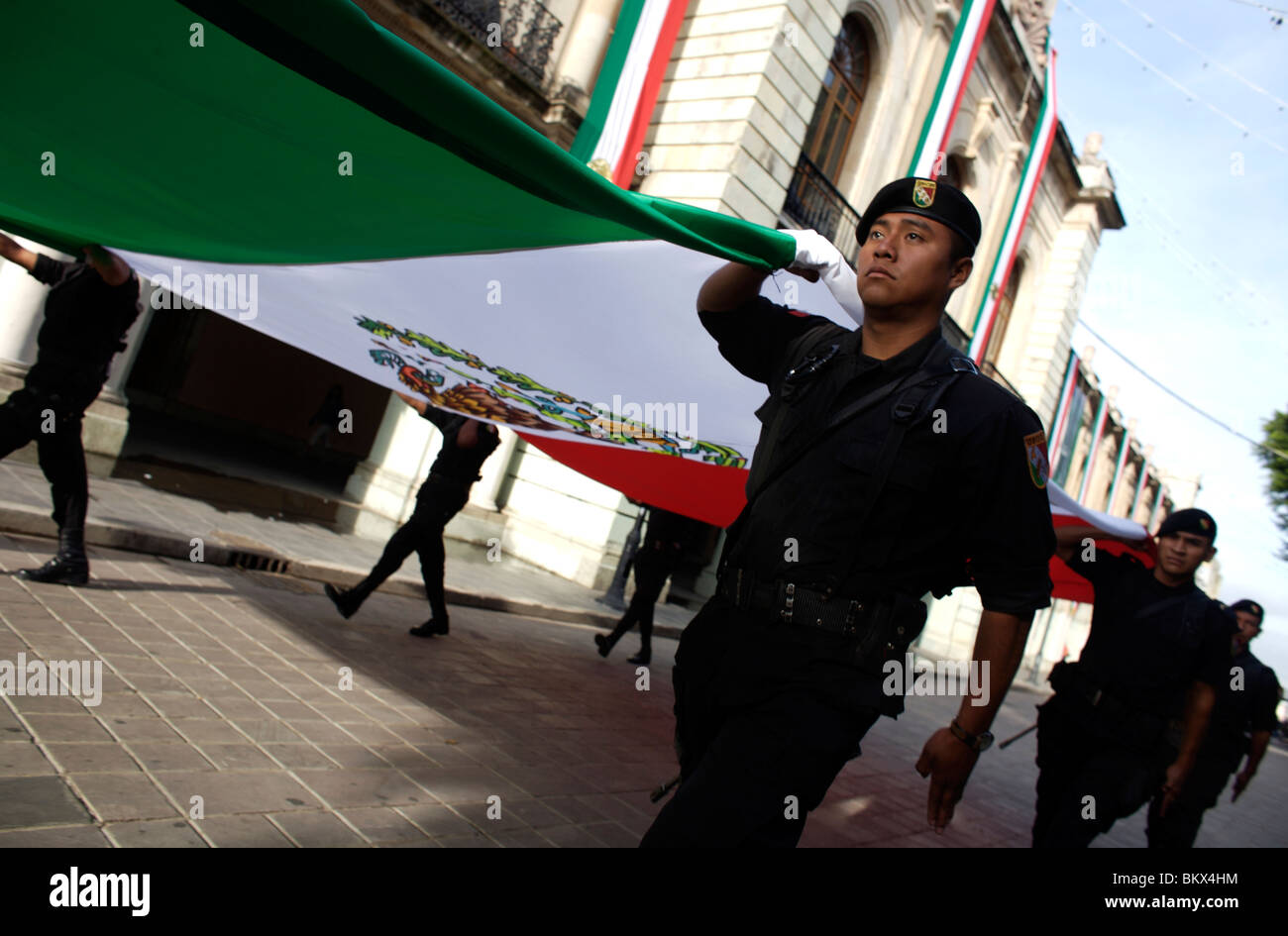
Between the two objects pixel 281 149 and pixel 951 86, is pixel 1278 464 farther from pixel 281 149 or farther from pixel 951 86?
pixel 281 149

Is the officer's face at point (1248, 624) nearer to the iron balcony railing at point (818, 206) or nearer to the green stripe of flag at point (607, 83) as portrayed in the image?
the iron balcony railing at point (818, 206)

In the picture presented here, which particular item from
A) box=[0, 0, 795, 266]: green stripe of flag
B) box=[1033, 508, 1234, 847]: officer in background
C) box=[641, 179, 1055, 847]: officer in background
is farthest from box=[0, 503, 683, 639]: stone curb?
box=[1033, 508, 1234, 847]: officer in background

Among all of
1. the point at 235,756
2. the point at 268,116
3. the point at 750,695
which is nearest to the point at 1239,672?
the point at 750,695

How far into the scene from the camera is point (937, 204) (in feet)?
7.51

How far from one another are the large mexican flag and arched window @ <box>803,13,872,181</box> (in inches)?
439

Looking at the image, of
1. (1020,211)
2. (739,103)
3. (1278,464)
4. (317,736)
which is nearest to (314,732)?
(317,736)

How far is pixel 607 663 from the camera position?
786 cm

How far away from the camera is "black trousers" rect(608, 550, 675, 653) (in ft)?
25.1

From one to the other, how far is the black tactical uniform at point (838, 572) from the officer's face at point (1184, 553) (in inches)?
105

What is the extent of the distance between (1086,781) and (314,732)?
348 cm

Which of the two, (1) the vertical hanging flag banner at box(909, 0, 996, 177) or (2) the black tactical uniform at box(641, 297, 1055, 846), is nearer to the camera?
(2) the black tactical uniform at box(641, 297, 1055, 846)

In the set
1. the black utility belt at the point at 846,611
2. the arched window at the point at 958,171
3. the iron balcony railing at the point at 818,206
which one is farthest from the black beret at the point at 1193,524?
A: the arched window at the point at 958,171

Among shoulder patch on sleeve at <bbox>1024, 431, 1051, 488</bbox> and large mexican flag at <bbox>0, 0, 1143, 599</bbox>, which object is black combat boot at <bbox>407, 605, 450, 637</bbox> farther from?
shoulder patch on sleeve at <bbox>1024, 431, 1051, 488</bbox>
